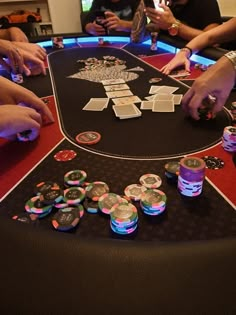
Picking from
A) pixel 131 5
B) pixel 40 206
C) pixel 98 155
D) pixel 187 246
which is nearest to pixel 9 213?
pixel 40 206

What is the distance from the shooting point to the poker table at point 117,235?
1.33ft

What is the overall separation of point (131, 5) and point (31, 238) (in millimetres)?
3687

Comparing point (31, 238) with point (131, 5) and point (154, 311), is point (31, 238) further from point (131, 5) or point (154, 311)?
point (131, 5)

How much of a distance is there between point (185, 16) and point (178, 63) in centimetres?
114

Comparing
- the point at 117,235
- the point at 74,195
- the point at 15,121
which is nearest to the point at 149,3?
the point at 15,121

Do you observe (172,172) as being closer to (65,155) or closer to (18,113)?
(65,155)

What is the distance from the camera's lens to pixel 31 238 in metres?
0.49

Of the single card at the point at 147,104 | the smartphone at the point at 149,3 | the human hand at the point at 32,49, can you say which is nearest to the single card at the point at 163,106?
the single card at the point at 147,104

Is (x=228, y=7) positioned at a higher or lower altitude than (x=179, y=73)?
lower

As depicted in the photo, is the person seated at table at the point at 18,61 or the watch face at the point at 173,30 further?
the watch face at the point at 173,30

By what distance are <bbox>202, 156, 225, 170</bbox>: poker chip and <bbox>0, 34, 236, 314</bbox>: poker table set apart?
0.02 metres

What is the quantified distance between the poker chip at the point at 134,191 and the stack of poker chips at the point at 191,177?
0.35 feet

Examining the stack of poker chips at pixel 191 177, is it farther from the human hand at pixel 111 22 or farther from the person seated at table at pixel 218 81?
the human hand at pixel 111 22

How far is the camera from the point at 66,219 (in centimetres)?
69
